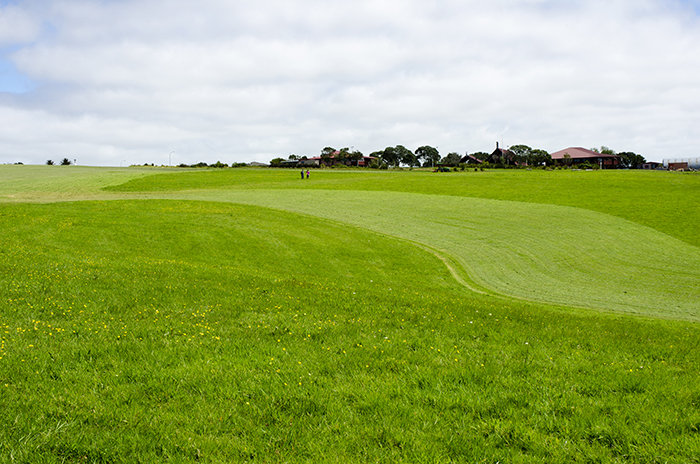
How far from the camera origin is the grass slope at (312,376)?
19.7ft

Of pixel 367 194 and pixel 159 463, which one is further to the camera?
pixel 367 194

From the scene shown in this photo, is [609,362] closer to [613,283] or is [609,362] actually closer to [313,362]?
[313,362]

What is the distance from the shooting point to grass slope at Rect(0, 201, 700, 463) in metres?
6.00

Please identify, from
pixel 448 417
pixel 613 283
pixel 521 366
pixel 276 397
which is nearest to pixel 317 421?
pixel 276 397

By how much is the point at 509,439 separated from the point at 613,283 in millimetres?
23427

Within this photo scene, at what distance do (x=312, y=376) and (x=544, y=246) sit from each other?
29796mm

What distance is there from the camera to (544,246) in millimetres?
33562

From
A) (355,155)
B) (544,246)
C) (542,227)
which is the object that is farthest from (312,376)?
(355,155)

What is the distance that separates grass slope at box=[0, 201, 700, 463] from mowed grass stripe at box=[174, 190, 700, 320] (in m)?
7.62

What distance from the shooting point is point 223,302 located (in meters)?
12.9

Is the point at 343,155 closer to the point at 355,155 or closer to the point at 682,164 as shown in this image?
the point at 355,155

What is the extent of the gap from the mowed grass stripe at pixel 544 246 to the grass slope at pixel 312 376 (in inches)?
300

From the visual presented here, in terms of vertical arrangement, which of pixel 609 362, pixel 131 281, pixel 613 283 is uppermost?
pixel 131 281

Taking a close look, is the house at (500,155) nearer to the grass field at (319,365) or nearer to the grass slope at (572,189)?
the grass slope at (572,189)
